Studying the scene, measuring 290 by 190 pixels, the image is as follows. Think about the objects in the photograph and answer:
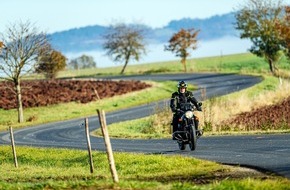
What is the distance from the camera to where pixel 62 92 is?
6325 centimetres

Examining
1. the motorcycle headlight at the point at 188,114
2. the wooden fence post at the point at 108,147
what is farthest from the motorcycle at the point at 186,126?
the wooden fence post at the point at 108,147

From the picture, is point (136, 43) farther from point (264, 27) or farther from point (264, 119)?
Result: point (264, 119)

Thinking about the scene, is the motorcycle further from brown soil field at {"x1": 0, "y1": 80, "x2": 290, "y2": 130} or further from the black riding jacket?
brown soil field at {"x1": 0, "y1": 80, "x2": 290, "y2": 130}

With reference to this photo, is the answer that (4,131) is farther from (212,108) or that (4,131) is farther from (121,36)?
(121,36)

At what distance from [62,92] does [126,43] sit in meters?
43.8

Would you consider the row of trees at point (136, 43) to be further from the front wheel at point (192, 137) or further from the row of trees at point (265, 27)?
the front wheel at point (192, 137)

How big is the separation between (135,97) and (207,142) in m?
36.8

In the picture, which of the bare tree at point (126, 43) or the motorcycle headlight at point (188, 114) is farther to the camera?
the bare tree at point (126, 43)

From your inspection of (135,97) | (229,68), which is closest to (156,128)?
(135,97)

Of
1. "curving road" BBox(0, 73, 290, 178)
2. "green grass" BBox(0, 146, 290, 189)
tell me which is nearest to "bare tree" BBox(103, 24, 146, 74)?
"curving road" BBox(0, 73, 290, 178)

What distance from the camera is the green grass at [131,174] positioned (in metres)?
14.2

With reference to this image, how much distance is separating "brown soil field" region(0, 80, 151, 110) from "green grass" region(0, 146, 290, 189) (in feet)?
101

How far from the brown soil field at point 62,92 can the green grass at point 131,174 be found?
3083cm

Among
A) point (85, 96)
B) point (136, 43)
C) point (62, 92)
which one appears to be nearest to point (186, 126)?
point (85, 96)
